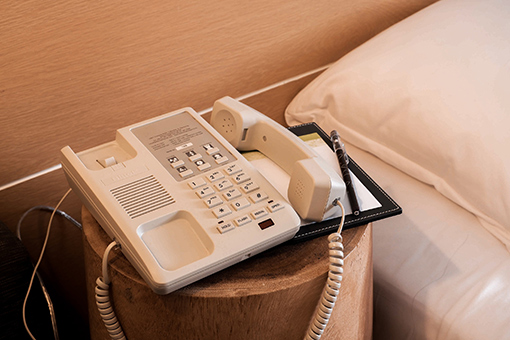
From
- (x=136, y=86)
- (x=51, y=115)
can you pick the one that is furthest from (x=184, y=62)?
(x=51, y=115)

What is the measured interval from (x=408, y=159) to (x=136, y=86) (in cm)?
56

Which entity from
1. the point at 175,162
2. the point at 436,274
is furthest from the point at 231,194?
the point at 436,274

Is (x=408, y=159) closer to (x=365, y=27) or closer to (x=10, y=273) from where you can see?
(x=365, y=27)

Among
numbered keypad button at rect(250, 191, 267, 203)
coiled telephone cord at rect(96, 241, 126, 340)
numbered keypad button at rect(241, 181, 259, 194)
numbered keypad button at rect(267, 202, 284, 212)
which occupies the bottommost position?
coiled telephone cord at rect(96, 241, 126, 340)

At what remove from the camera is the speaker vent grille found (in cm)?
59

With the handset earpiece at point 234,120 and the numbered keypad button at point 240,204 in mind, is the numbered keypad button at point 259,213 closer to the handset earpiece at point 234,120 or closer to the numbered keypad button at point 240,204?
the numbered keypad button at point 240,204

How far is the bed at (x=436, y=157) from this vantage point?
0.79 meters

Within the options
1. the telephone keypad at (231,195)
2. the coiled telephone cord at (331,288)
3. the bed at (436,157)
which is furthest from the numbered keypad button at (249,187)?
the bed at (436,157)

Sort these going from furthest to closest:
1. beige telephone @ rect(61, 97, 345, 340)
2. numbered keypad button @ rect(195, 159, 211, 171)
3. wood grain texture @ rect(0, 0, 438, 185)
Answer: wood grain texture @ rect(0, 0, 438, 185), numbered keypad button @ rect(195, 159, 211, 171), beige telephone @ rect(61, 97, 345, 340)

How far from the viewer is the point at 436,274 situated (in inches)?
31.7

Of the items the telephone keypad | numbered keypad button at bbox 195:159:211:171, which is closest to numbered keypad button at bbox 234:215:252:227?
the telephone keypad

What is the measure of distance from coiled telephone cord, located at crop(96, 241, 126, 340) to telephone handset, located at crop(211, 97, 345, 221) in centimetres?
25

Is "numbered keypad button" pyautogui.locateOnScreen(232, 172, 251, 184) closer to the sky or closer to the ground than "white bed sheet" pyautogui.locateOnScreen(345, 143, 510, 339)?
closer to the sky

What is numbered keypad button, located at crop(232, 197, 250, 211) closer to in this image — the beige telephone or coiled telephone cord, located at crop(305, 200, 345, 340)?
the beige telephone
